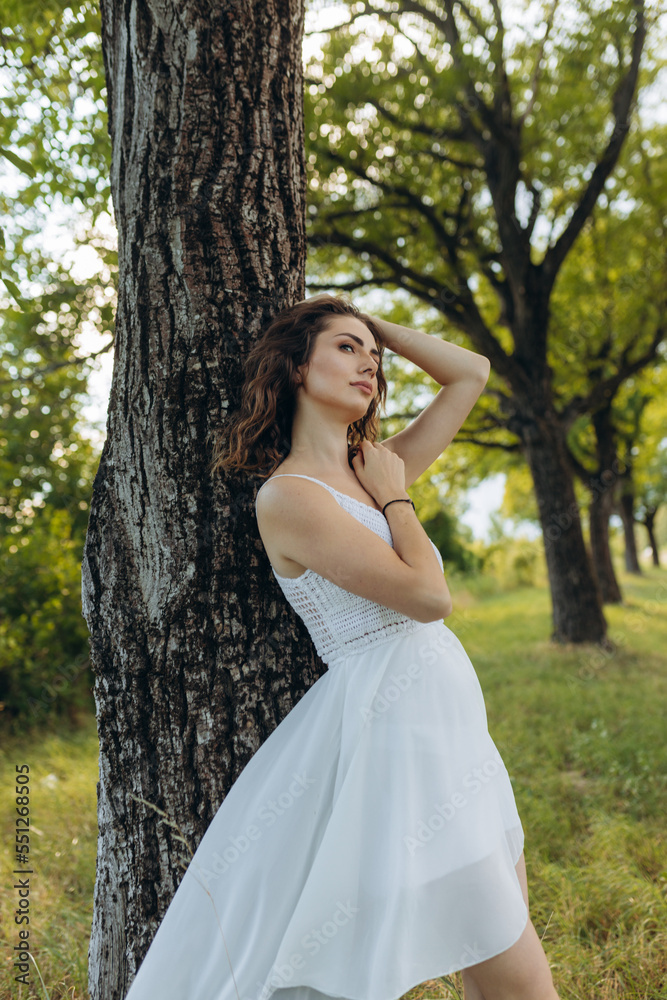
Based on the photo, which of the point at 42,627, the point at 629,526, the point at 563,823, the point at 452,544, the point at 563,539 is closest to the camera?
the point at 563,823

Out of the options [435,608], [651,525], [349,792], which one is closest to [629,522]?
[651,525]

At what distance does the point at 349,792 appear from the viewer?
62.4 inches

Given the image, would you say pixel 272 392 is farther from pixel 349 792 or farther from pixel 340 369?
pixel 349 792

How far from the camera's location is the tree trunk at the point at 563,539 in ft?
26.3

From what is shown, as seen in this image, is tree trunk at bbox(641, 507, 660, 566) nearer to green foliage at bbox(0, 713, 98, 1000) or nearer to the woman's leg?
green foliage at bbox(0, 713, 98, 1000)

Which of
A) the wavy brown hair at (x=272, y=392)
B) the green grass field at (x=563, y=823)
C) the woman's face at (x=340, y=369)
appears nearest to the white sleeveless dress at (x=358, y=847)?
the wavy brown hair at (x=272, y=392)

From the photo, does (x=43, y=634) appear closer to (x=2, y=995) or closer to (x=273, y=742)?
(x=2, y=995)

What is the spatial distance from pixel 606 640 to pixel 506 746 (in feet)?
13.4

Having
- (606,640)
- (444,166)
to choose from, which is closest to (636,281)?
(444,166)

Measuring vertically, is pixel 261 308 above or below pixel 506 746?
above

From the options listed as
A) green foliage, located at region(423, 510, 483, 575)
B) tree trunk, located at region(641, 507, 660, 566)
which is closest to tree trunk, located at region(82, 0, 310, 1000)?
green foliage, located at region(423, 510, 483, 575)

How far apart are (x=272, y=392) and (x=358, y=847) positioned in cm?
127

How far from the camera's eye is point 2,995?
2.34 m

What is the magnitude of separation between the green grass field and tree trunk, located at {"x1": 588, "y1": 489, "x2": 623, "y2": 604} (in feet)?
15.1
